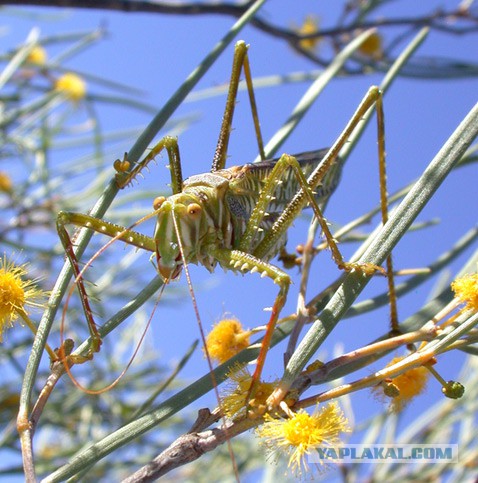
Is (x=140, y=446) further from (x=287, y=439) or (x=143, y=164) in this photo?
(x=287, y=439)

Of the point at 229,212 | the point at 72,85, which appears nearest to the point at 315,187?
the point at 229,212

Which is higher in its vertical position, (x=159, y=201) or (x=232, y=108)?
(x=232, y=108)

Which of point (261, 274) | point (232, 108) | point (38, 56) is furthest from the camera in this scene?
point (38, 56)

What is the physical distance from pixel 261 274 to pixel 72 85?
155 cm

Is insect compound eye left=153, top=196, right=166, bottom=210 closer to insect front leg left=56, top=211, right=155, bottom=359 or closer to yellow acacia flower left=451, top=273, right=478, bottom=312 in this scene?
insect front leg left=56, top=211, right=155, bottom=359

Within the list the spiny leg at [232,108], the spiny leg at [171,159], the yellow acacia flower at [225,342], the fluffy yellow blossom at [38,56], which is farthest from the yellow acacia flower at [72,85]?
the yellow acacia flower at [225,342]

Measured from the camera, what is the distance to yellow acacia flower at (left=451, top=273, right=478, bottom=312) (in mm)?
752

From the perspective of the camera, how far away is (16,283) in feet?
2.73

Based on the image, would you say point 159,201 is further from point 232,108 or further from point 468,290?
point 468,290

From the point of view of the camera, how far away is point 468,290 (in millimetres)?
761

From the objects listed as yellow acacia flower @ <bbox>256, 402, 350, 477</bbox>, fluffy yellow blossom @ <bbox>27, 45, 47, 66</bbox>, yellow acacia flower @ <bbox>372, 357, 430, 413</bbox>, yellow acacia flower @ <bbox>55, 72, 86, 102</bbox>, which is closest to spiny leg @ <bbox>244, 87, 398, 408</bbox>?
yellow acacia flower @ <bbox>372, 357, 430, 413</bbox>

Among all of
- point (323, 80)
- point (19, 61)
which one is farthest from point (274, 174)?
→ point (19, 61)

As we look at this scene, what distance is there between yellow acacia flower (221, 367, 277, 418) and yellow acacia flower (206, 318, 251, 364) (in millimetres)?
212

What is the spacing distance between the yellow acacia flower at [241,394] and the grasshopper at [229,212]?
0.53 ft
